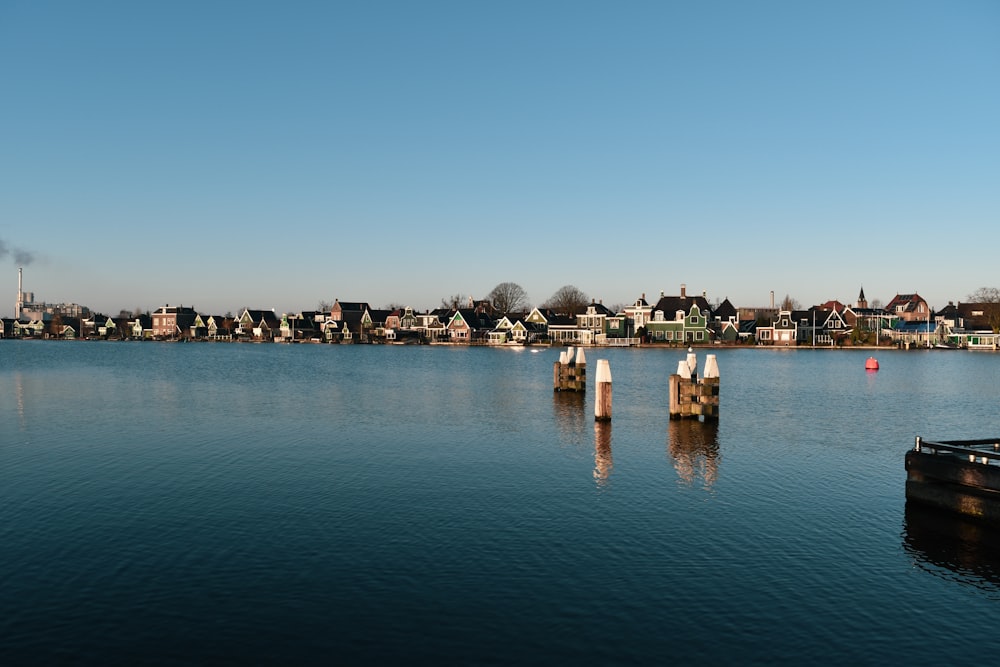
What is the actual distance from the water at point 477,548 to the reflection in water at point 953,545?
0.08 metres

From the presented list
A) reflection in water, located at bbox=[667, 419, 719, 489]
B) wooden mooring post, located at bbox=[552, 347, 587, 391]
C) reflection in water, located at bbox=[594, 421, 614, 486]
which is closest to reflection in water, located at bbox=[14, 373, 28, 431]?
reflection in water, located at bbox=[594, 421, 614, 486]

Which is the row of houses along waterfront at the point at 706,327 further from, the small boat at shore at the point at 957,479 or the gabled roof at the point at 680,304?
the small boat at shore at the point at 957,479

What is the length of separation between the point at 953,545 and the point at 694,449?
13081 mm

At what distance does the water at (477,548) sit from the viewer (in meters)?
11.9

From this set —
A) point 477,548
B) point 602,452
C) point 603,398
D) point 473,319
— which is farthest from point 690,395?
point 473,319

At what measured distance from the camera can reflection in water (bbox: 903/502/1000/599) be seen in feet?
51.1

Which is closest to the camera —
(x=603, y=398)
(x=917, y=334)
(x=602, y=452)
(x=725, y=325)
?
(x=602, y=452)

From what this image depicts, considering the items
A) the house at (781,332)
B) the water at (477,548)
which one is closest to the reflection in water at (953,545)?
the water at (477,548)

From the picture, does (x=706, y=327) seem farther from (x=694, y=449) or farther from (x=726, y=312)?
(x=694, y=449)

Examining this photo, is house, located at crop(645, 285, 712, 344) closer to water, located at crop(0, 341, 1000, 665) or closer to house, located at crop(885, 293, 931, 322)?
house, located at crop(885, 293, 931, 322)

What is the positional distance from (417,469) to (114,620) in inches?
526

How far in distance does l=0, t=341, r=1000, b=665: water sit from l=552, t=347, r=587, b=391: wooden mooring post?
1667 centimetres

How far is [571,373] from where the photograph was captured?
52.5m

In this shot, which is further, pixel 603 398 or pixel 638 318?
pixel 638 318
